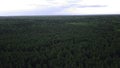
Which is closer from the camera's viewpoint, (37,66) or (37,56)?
(37,66)

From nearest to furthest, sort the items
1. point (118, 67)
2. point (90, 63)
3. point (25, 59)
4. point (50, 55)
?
point (118, 67) < point (90, 63) < point (25, 59) < point (50, 55)

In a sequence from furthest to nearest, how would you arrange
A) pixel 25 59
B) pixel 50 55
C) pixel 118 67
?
pixel 50 55 → pixel 25 59 → pixel 118 67

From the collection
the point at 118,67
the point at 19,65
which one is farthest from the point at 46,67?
the point at 118,67

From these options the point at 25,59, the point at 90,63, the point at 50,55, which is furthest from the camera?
the point at 50,55

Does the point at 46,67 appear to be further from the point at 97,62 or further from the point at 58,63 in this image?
the point at 97,62

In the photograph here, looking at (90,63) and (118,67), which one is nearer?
(118,67)

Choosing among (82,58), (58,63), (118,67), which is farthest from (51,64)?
(118,67)

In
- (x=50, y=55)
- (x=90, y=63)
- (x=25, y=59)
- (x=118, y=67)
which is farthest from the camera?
(x=50, y=55)

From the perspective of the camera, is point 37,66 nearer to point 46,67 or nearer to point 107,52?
point 46,67
